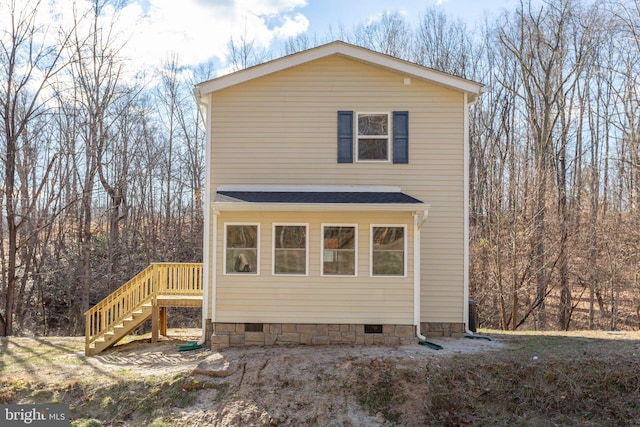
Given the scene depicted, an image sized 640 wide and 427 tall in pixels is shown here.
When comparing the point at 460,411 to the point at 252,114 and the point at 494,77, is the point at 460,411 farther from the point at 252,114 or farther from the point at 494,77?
the point at 494,77

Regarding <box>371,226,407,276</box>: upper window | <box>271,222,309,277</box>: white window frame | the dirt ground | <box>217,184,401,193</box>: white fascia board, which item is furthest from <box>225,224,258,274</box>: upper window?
<box>371,226,407,276</box>: upper window

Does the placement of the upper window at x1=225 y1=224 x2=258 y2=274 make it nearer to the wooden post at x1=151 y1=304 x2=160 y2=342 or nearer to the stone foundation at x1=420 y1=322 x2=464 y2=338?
the wooden post at x1=151 y1=304 x2=160 y2=342

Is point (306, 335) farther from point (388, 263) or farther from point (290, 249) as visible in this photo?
point (388, 263)

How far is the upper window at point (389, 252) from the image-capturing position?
10.1m

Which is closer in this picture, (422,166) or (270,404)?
(270,404)

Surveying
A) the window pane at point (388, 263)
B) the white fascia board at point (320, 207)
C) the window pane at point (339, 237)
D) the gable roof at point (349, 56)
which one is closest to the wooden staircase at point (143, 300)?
the white fascia board at point (320, 207)

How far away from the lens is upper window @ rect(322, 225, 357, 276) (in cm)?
1011

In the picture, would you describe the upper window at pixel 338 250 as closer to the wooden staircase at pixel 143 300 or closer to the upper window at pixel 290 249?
the upper window at pixel 290 249

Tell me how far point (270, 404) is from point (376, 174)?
553 centimetres

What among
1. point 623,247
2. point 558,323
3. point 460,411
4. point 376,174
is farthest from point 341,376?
point 558,323

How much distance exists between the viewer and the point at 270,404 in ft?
25.6

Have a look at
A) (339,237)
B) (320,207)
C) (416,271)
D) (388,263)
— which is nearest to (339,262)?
(339,237)

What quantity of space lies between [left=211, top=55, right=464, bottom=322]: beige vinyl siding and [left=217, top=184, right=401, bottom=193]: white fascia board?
110 millimetres

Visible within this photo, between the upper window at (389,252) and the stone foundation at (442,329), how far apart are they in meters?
1.66
